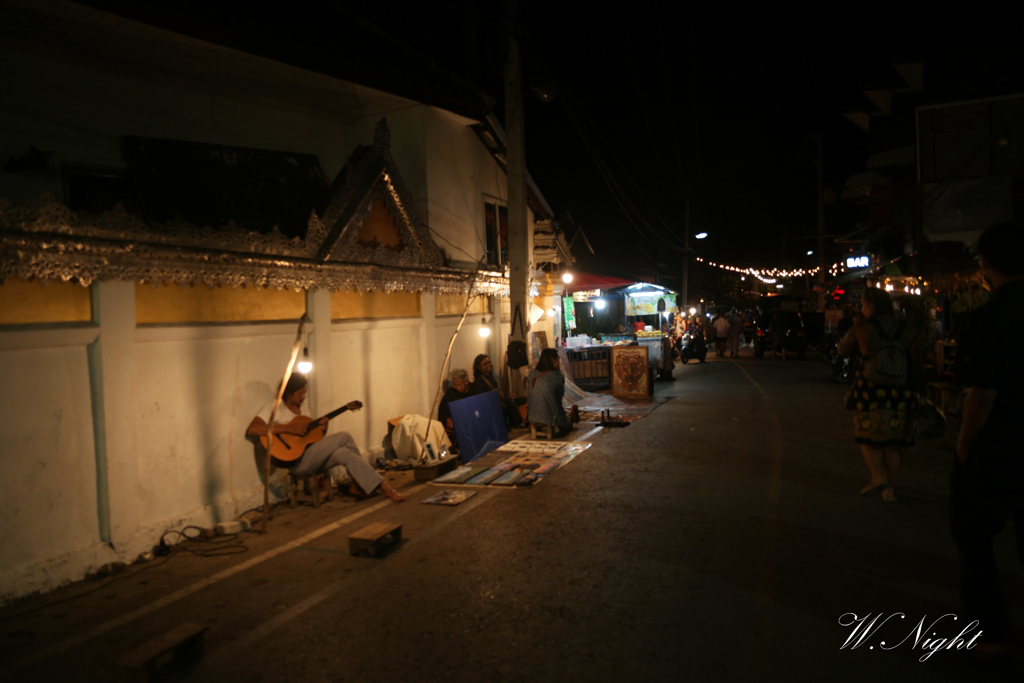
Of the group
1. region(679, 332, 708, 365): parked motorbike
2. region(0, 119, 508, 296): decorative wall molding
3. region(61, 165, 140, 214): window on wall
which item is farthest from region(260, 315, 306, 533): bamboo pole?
region(679, 332, 708, 365): parked motorbike

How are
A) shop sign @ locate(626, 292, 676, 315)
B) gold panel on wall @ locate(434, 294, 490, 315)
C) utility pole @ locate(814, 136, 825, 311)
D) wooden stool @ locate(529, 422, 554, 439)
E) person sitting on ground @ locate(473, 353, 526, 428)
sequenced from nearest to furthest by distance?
wooden stool @ locate(529, 422, 554, 439) → gold panel on wall @ locate(434, 294, 490, 315) → person sitting on ground @ locate(473, 353, 526, 428) → shop sign @ locate(626, 292, 676, 315) → utility pole @ locate(814, 136, 825, 311)

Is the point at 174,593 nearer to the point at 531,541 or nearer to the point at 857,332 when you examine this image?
the point at 531,541

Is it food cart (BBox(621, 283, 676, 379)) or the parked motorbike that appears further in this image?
the parked motorbike

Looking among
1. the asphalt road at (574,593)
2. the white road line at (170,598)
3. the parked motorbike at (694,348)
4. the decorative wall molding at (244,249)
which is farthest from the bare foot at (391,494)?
the parked motorbike at (694,348)

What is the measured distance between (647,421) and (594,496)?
213 inches

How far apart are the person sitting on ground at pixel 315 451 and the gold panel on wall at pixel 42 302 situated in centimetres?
224

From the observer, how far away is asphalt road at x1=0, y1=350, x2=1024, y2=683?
3.69 m

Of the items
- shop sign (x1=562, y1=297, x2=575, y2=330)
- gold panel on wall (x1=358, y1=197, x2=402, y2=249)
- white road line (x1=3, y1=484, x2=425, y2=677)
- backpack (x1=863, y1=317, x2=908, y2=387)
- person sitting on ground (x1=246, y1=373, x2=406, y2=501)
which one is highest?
gold panel on wall (x1=358, y1=197, x2=402, y2=249)

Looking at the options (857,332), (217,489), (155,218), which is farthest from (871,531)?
(155,218)

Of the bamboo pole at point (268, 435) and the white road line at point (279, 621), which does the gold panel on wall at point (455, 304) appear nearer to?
the bamboo pole at point (268, 435)

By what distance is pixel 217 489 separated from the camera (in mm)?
6770

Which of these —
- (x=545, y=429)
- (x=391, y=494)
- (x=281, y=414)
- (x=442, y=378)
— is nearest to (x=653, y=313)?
(x=545, y=429)

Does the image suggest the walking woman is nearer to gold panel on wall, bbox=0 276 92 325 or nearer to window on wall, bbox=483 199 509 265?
gold panel on wall, bbox=0 276 92 325

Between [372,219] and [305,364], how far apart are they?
2.83 meters
